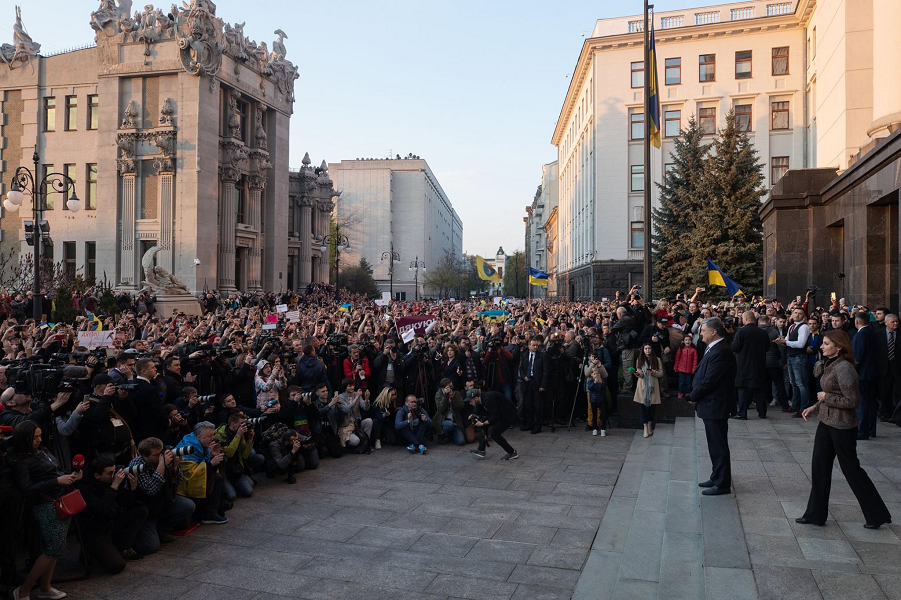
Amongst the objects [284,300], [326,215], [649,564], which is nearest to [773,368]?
[649,564]

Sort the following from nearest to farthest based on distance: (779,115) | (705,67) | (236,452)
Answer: (236,452), (779,115), (705,67)

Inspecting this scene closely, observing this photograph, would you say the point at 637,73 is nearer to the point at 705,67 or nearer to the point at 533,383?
the point at 705,67

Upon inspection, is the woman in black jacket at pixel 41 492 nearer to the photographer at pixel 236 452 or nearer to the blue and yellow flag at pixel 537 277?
the photographer at pixel 236 452

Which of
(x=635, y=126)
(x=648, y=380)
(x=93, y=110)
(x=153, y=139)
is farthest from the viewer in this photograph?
(x=635, y=126)

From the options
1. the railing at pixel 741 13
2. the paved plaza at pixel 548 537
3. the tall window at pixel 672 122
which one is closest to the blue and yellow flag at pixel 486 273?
the tall window at pixel 672 122

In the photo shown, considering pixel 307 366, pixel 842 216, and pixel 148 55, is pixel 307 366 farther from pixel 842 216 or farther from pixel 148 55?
pixel 148 55

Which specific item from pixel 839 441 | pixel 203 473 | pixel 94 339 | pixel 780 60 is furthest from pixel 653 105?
pixel 780 60

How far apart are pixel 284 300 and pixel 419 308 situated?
15.4 m

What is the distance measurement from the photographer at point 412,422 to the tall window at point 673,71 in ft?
124

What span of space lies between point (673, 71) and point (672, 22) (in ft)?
11.0

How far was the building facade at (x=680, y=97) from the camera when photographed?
4134 cm

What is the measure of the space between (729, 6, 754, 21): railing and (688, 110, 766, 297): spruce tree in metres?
16.2

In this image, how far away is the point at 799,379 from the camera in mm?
11406

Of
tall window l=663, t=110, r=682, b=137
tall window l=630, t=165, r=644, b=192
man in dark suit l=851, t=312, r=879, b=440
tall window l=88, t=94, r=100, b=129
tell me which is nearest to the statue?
tall window l=88, t=94, r=100, b=129
